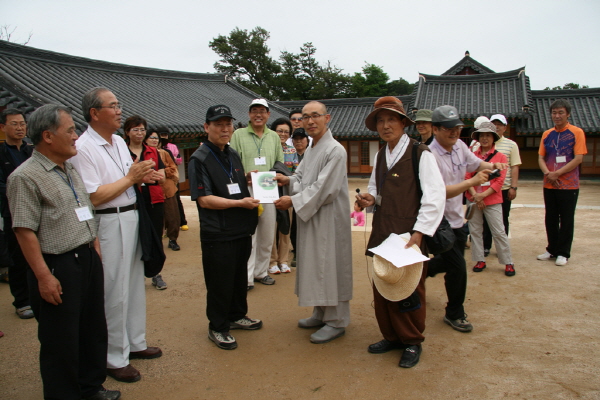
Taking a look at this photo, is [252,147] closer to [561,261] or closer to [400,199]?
[400,199]

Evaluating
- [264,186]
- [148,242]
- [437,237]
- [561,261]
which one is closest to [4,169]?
[148,242]

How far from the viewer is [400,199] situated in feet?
10.1

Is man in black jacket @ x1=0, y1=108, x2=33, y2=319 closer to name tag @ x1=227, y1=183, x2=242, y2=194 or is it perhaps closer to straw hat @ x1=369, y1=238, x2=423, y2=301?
name tag @ x1=227, y1=183, x2=242, y2=194

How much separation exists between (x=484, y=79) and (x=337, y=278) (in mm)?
17171

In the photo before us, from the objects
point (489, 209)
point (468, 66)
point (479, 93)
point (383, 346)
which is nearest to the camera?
point (383, 346)

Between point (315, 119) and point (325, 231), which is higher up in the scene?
point (315, 119)

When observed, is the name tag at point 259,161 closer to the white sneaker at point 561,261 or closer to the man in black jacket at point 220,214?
the man in black jacket at point 220,214

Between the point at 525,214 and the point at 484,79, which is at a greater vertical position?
the point at 484,79

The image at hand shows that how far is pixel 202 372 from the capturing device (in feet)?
10.1

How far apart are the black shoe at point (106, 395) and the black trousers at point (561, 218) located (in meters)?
5.22

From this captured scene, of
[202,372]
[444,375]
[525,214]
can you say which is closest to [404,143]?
[444,375]

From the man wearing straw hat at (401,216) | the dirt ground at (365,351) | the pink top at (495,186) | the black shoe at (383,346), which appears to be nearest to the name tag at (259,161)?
the dirt ground at (365,351)

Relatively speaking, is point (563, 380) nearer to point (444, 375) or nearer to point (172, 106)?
point (444, 375)

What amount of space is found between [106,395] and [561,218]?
17.9 ft
